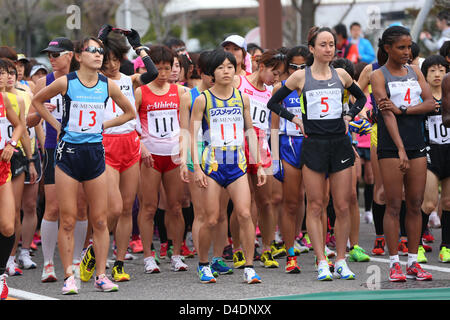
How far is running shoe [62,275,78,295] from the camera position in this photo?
25.6 ft

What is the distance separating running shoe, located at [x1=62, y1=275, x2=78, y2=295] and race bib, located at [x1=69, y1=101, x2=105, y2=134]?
1.30 metres

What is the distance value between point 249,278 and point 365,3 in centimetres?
2135

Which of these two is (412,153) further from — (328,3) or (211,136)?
(328,3)

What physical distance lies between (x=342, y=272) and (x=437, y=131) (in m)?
2.31

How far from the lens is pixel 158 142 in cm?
931

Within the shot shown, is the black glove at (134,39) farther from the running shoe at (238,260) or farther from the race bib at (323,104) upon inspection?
the running shoe at (238,260)

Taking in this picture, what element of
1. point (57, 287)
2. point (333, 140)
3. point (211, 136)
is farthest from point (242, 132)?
point (57, 287)

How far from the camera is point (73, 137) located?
7.84 metres

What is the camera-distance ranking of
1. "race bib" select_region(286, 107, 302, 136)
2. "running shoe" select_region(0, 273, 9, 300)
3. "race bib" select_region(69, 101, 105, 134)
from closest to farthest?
"running shoe" select_region(0, 273, 9, 300), "race bib" select_region(69, 101, 105, 134), "race bib" select_region(286, 107, 302, 136)

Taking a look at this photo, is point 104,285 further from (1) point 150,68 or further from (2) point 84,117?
(1) point 150,68

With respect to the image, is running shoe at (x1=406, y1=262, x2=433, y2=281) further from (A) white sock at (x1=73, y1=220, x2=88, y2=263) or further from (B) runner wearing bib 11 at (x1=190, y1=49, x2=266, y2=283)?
(A) white sock at (x1=73, y1=220, x2=88, y2=263)

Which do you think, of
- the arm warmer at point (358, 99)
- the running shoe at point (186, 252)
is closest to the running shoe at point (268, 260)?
the running shoe at point (186, 252)

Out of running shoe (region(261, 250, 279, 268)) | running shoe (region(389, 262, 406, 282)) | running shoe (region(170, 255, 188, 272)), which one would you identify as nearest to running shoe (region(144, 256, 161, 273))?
running shoe (region(170, 255, 188, 272))

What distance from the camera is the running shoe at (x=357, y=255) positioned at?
9.52 metres
